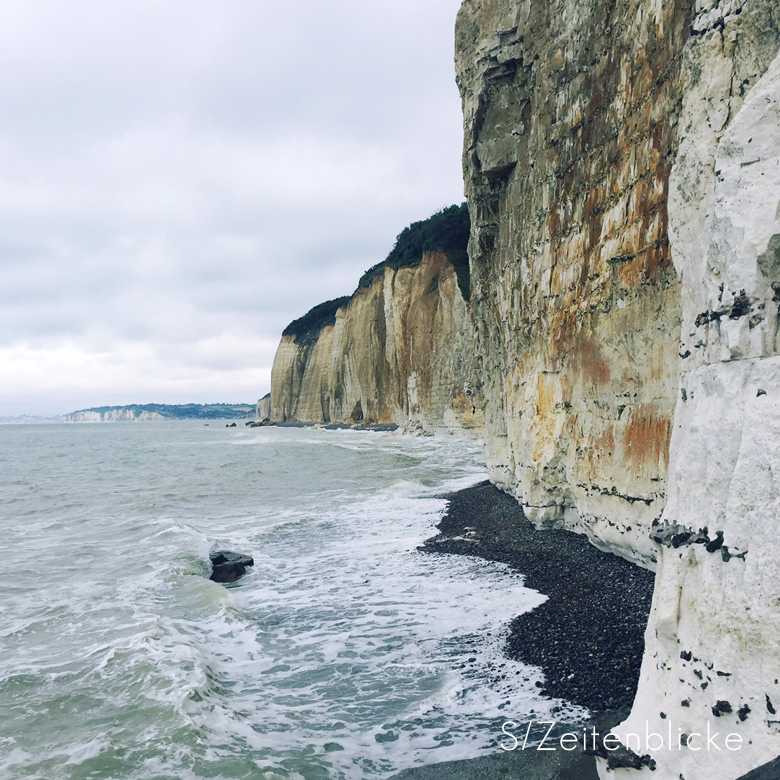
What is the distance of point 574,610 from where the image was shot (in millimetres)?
6184

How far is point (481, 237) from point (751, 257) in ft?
37.5

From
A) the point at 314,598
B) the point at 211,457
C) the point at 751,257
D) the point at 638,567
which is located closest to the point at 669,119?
the point at 751,257

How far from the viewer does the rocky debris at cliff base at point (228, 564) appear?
8969mm

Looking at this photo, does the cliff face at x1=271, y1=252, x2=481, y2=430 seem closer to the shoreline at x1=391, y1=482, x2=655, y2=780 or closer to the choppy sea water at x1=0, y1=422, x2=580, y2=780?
the choppy sea water at x1=0, y1=422, x2=580, y2=780

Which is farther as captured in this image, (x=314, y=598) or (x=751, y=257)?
(x=314, y=598)

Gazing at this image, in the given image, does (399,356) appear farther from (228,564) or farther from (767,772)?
(767,772)

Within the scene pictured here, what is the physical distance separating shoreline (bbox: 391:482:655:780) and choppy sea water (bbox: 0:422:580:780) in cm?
20

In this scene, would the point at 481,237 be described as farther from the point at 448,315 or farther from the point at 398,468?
the point at 448,315

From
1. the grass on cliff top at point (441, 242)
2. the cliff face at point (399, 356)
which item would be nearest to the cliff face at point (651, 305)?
the cliff face at point (399, 356)

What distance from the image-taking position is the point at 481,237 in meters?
13.8

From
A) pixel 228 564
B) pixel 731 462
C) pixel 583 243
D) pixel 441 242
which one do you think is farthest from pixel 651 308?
pixel 441 242

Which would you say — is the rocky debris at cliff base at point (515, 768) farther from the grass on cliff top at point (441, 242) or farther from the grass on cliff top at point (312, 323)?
the grass on cliff top at point (312, 323)

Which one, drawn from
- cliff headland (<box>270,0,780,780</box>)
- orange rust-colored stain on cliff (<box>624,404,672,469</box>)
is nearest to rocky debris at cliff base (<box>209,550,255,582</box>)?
cliff headland (<box>270,0,780,780</box>)

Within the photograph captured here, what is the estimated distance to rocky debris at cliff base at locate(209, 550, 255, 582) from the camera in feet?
29.4
